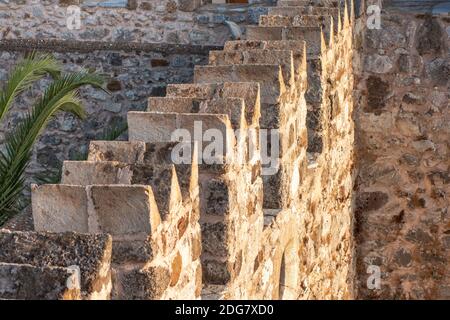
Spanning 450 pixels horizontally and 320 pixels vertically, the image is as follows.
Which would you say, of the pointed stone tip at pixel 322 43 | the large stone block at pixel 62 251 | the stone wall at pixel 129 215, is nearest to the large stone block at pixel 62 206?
the stone wall at pixel 129 215

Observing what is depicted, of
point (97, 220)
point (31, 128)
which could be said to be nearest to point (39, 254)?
point (97, 220)

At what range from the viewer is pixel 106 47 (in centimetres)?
833

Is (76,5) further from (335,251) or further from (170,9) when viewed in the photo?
(335,251)

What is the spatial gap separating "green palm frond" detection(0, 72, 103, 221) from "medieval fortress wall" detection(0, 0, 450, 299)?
51.9 inches

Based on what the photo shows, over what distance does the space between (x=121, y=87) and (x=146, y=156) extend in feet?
17.0

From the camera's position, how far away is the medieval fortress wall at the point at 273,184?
2756mm

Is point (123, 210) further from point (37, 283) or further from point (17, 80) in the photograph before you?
point (17, 80)

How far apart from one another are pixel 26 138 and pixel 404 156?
324 centimetres

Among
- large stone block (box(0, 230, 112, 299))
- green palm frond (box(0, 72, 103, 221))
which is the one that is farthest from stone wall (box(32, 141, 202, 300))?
green palm frond (box(0, 72, 103, 221))

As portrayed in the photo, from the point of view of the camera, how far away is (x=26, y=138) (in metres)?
5.84

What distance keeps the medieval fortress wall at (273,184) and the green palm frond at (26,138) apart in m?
1.32

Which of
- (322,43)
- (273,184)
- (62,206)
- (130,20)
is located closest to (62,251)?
(62,206)

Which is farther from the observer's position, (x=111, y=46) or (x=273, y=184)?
(x=111, y=46)

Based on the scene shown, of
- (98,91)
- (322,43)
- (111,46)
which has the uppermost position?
(322,43)
